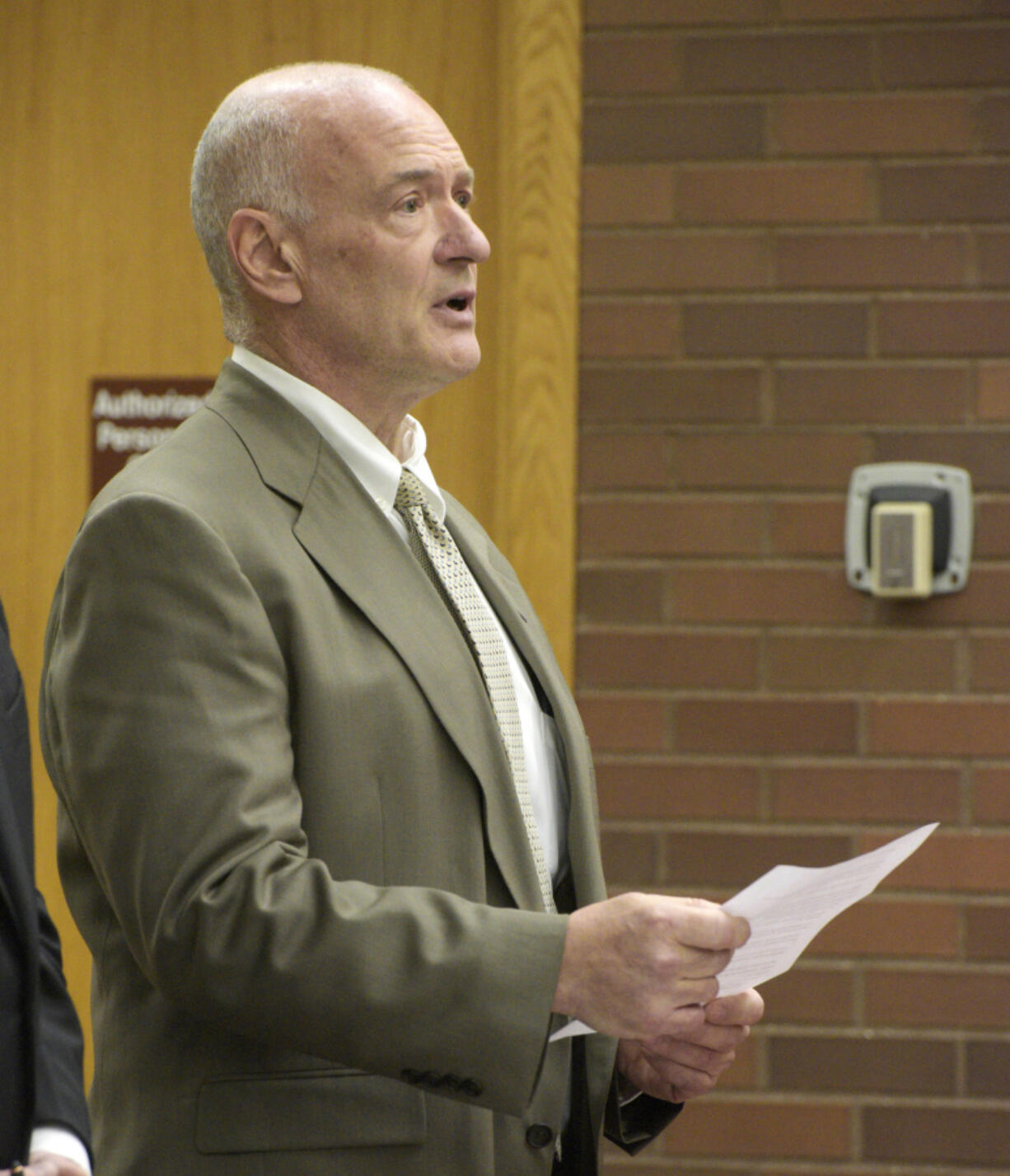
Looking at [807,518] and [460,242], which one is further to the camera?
[807,518]

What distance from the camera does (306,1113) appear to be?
1276 mm

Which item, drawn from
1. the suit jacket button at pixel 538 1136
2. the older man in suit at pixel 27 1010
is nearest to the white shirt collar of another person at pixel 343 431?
the older man in suit at pixel 27 1010

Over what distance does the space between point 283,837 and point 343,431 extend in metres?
0.46

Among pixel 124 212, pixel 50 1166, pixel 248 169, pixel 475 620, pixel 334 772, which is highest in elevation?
pixel 124 212

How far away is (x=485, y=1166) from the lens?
1344 mm

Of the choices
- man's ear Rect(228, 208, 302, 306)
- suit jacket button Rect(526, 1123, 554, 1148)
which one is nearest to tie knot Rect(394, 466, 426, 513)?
man's ear Rect(228, 208, 302, 306)

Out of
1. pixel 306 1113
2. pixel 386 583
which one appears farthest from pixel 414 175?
pixel 306 1113

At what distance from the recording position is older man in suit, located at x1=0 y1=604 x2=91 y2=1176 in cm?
135

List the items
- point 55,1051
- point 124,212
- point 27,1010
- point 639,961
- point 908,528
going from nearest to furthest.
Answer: point 639,961
point 27,1010
point 55,1051
point 908,528
point 124,212

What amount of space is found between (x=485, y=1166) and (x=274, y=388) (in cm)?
78

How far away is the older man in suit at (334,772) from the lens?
1.18m

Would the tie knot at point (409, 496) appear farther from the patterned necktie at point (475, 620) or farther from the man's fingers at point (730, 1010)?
the man's fingers at point (730, 1010)

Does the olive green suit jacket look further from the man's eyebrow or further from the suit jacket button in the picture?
the man's eyebrow

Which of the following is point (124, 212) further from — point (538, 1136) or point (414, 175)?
point (538, 1136)
